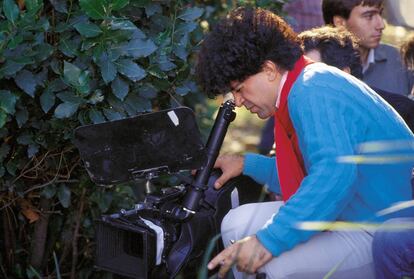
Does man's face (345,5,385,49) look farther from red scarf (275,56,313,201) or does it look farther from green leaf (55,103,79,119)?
green leaf (55,103,79,119)

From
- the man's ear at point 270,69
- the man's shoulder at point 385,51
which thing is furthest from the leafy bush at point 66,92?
the man's shoulder at point 385,51

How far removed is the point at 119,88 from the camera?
3213 millimetres

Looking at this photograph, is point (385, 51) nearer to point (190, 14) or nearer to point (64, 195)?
point (190, 14)

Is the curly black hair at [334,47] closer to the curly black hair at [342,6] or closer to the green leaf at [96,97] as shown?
the curly black hair at [342,6]

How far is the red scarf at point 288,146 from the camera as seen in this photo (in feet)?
9.76

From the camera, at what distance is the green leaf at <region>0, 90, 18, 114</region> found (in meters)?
3.06

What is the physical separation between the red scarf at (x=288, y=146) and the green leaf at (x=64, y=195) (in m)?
0.94

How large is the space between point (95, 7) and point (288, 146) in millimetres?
851

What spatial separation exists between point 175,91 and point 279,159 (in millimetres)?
604

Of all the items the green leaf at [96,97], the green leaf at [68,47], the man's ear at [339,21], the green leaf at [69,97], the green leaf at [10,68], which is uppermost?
the green leaf at [68,47]

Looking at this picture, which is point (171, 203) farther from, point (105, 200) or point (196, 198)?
point (105, 200)

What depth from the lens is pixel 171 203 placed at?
3238 millimetres

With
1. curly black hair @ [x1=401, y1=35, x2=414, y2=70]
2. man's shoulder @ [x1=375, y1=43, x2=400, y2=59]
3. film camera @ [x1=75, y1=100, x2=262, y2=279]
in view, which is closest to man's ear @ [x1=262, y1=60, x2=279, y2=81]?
film camera @ [x1=75, y1=100, x2=262, y2=279]

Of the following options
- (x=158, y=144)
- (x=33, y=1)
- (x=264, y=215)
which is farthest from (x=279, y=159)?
(x=33, y=1)
